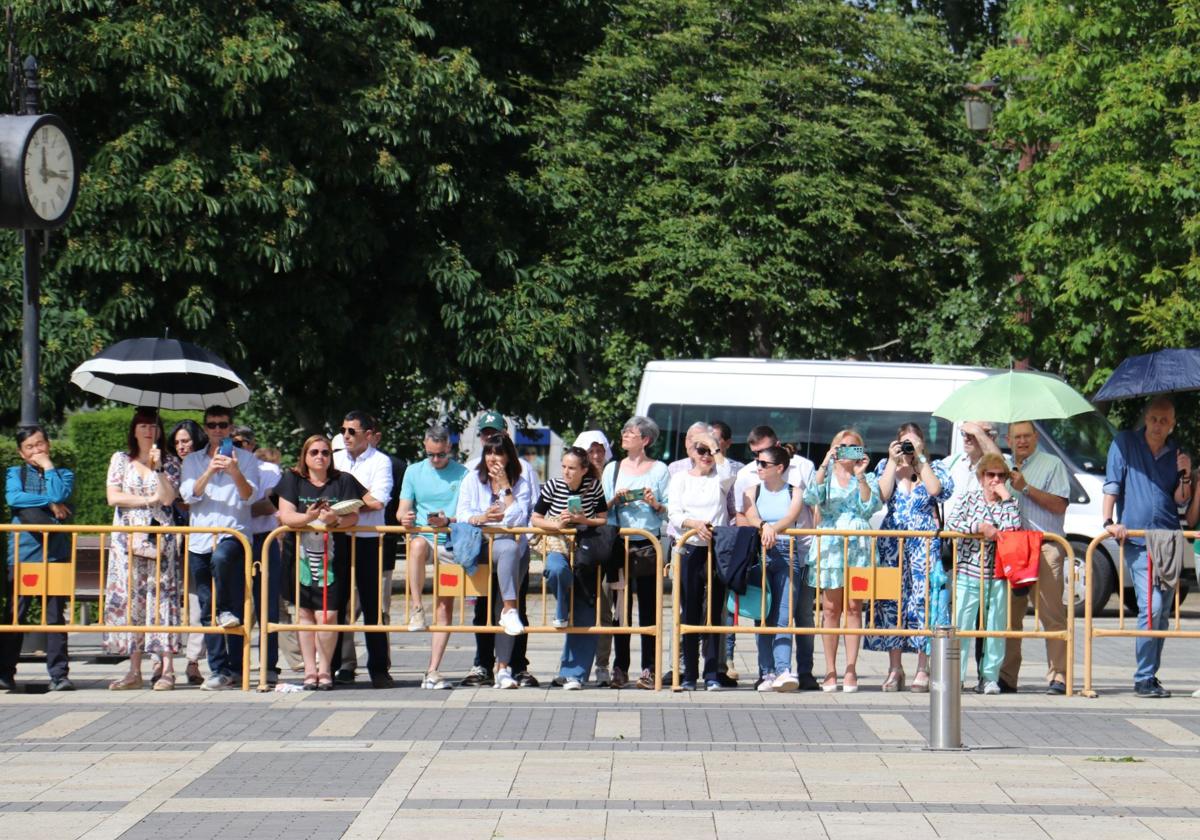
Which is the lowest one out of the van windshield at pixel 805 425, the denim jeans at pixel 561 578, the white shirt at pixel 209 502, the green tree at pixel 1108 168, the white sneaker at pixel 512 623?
the white sneaker at pixel 512 623

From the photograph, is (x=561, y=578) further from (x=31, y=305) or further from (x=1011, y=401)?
(x=31, y=305)

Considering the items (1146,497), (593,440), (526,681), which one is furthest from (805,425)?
(526,681)

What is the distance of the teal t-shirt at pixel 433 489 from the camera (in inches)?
527

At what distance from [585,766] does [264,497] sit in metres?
4.58

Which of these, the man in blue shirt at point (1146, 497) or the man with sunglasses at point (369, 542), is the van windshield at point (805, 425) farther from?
the man with sunglasses at point (369, 542)

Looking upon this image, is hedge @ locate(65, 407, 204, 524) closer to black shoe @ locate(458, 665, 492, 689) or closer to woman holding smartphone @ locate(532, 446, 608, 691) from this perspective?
black shoe @ locate(458, 665, 492, 689)

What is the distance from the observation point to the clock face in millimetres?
A: 12938

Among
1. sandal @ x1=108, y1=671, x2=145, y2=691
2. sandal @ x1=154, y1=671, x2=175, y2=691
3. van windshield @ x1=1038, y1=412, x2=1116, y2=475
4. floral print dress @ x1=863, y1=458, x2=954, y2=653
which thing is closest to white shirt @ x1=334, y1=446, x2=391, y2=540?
sandal @ x1=154, y1=671, x2=175, y2=691

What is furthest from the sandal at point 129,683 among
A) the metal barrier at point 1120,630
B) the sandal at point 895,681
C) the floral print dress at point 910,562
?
the metal barrier at point 1120,630

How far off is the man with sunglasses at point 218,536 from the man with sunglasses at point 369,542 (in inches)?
27.3

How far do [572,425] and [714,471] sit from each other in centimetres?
1522

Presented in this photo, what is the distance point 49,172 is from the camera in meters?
13.3

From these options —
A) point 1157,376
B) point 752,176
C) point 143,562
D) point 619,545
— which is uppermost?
point 752,176

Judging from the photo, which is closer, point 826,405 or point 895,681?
point 895,681
